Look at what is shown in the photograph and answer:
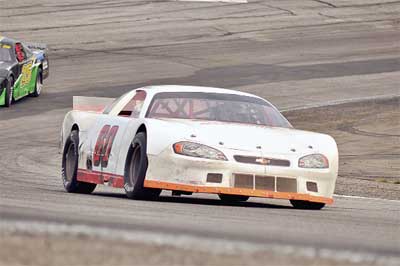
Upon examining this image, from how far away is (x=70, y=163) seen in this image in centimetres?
1292

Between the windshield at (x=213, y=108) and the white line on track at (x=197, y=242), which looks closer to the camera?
the white line on track at (x=197, y=242)

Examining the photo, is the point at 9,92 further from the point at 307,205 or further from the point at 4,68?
the point at 307,205

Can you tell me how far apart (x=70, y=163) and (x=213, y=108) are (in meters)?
1.87

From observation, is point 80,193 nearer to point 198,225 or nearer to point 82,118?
point 82,118

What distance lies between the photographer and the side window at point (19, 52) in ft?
84.0

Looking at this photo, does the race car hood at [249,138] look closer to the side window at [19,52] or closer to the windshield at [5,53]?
the windshield at [5,53]

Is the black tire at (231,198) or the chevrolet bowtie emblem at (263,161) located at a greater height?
the chevrolet bowtie emblem at (263,161)

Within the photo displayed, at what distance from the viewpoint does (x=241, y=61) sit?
32.8 meters

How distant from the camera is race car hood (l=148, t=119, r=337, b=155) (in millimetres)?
10766

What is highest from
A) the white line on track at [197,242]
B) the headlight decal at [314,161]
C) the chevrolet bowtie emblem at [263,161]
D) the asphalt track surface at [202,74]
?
the white line on track at [197,242]

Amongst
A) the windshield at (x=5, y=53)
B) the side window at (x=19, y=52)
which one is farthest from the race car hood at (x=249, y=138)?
the side window at (x=19, y=52)

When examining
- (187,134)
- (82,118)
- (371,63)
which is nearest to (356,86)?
(371,63)

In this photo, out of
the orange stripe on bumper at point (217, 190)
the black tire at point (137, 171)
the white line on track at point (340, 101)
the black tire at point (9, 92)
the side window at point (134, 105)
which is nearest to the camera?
the orange stripe on bumper at point (217, 190)

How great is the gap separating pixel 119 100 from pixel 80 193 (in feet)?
2.98
